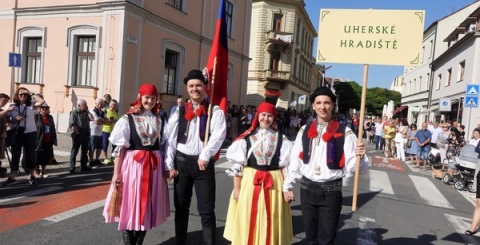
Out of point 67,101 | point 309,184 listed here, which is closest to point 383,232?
point 309,184

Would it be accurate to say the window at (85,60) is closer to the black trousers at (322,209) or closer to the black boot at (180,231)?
the black boot at (180,231)

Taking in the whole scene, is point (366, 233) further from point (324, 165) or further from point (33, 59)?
point (33, 59)

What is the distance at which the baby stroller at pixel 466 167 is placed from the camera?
29.2ft

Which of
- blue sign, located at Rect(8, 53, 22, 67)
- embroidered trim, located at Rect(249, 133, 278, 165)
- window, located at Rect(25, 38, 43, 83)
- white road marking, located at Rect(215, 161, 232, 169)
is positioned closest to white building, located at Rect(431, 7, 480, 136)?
white road marking, located at Rect(215, 161, 232, 169)

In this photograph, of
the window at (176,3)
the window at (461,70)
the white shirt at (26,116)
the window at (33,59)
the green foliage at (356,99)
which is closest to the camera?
the white shirt at (26,116)

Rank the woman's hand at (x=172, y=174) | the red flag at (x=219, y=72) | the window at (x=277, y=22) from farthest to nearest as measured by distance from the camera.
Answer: the window at (x=277, y=22)
the red flag at (x=219, y=72)
the woman's hand at (x=172, y=174)

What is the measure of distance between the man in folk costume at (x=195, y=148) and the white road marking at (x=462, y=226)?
3937 mm

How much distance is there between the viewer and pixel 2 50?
1719 cm

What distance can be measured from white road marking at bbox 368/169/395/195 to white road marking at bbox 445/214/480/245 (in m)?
1.85

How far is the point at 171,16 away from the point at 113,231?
14179 mm

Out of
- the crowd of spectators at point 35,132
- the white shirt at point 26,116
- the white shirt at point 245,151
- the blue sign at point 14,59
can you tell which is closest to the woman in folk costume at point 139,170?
the white shirt at point 245,151

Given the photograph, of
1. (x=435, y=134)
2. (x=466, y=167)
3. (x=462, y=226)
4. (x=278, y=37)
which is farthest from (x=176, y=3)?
(x=278, y=37)

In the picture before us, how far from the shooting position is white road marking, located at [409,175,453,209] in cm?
781

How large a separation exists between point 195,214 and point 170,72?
44.4 feet
